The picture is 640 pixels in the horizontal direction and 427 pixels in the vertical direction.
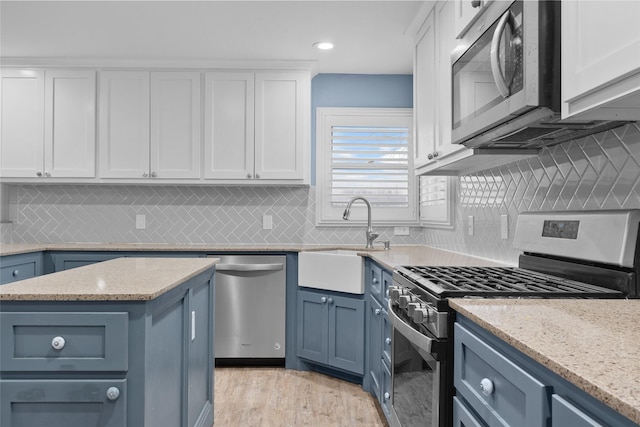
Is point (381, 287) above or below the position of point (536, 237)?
below

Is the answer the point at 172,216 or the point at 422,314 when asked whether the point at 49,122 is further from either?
the point at 422,314

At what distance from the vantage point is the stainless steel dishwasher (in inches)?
135

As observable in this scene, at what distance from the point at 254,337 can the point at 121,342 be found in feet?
7.02

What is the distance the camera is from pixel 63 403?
138cm

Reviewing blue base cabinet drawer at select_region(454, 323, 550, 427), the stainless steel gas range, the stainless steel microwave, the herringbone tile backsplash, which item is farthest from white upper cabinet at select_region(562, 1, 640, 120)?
the herringbone tile backsplash

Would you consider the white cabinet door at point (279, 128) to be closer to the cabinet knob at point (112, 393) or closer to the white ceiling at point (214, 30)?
the white ceiling at point (214, 30)

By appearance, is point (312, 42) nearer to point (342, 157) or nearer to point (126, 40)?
point (342, 157)

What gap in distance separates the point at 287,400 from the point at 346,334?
0.57 metres

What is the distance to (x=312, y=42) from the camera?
3303 millimetres

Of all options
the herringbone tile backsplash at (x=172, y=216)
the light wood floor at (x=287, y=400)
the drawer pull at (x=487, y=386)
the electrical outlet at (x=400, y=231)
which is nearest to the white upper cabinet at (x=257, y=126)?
the herringbone tile backsplash at (x=172, y=216)

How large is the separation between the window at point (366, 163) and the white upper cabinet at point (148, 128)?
108 cm

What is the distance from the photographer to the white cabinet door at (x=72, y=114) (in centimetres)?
370

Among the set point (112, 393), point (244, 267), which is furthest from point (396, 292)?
point (244, 267)

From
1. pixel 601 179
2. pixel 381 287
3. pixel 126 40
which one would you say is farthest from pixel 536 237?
pixel 126 40
